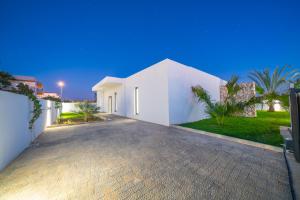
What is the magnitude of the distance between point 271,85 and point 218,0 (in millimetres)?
10320

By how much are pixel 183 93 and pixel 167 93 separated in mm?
1426

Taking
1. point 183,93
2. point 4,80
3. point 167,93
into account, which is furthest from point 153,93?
point 4,80

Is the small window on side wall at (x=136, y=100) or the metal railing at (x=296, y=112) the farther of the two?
the small window on side wall at (x=136, y=100)

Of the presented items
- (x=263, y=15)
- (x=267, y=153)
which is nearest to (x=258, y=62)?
(x=263, y=15)

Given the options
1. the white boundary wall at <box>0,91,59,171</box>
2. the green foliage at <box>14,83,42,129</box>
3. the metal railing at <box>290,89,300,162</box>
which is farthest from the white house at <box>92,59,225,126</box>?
the white boundary wall at <box>0,91,59,171</box>

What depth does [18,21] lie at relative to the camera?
13852 millimetres

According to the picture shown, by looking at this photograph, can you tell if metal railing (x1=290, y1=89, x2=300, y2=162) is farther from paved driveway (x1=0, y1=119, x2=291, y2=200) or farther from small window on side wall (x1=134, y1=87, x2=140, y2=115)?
small window on side wall (x1=134, y1=87, x2=140, y2=115)

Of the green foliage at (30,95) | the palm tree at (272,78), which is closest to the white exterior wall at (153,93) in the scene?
the green foliage at (30,95)

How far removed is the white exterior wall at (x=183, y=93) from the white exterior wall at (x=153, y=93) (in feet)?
1.16

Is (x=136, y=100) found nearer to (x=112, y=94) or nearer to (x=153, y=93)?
(x=153, y=93)

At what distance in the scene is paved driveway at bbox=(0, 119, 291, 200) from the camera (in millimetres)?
1698

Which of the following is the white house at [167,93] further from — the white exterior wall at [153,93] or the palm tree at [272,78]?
the palm tree at [272,78]

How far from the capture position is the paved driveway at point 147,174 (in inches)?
66.9

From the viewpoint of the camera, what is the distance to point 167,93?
6.86m
